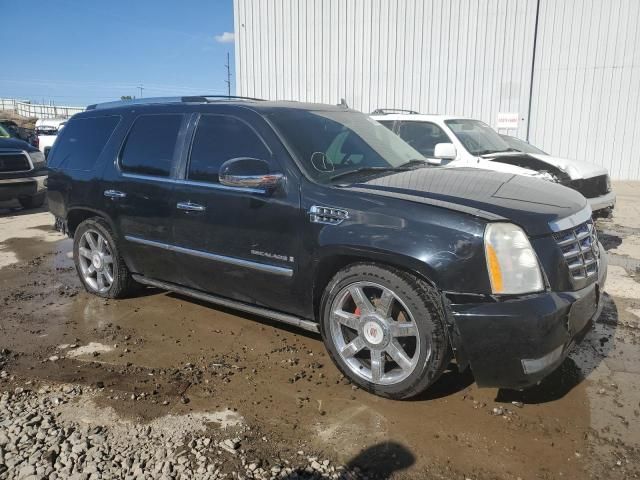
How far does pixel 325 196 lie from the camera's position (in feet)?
10.8

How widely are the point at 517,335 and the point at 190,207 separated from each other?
250cm

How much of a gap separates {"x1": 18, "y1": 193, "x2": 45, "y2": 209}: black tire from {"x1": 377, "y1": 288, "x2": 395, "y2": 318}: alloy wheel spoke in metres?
9.99

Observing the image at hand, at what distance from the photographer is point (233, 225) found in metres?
3.75

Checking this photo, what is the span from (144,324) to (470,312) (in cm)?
292

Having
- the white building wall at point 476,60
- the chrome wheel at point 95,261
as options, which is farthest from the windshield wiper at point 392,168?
the white building wall at point 476,60

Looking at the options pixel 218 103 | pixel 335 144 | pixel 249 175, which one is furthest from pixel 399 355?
pixel 218 103

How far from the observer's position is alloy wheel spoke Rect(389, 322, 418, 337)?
3004mm

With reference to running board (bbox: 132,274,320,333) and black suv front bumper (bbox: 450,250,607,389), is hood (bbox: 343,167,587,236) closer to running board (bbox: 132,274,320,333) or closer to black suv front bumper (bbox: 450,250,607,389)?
black suv front bumper (bbox: 450,250,607,389)

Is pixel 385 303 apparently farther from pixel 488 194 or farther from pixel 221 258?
pixel 221 258

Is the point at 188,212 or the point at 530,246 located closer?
the point at 530,246

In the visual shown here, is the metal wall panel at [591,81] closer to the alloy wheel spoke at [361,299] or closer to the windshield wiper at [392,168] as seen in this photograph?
the windshield wiper at [392,168]

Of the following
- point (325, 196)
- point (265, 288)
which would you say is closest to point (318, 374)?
point (265, 288)

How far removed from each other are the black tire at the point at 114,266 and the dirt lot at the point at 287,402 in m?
0.25

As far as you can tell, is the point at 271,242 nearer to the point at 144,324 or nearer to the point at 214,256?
the point at 214,256
